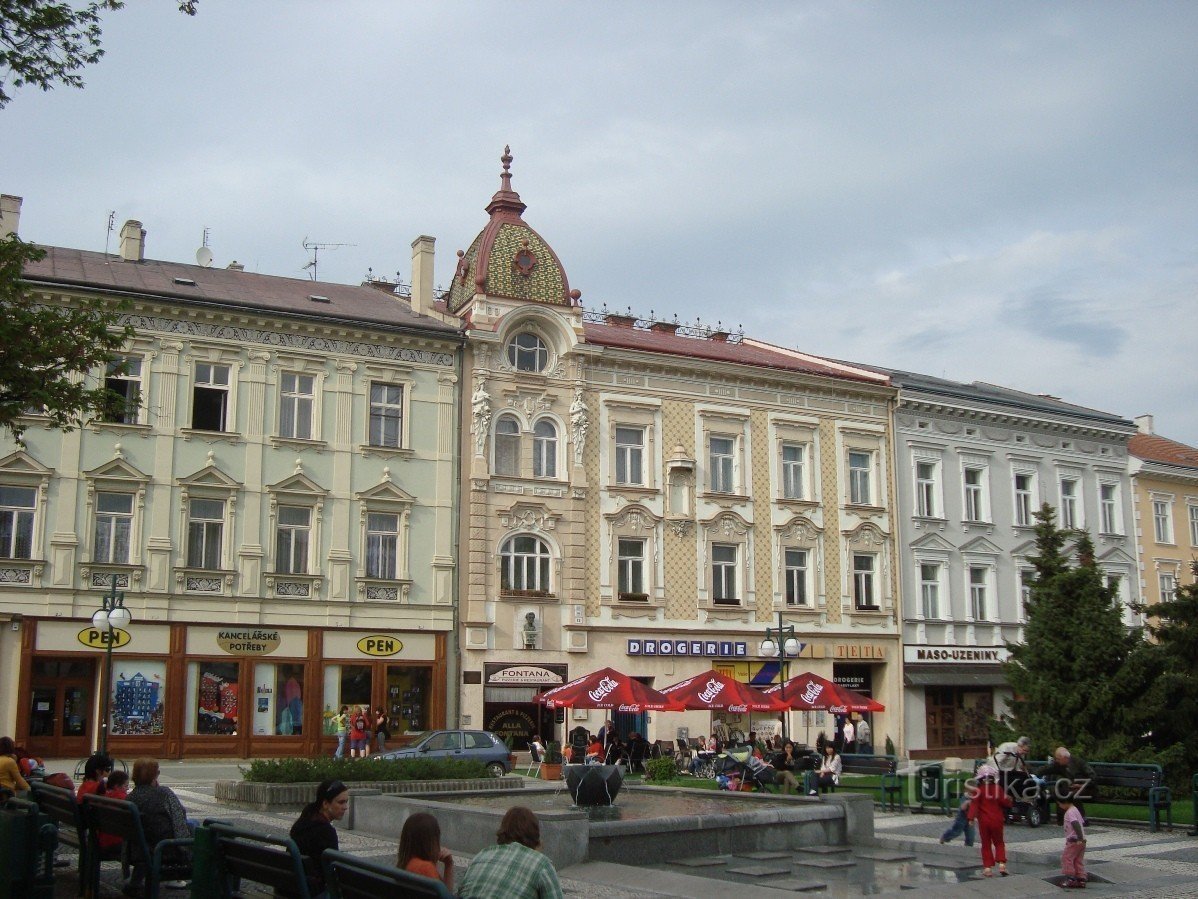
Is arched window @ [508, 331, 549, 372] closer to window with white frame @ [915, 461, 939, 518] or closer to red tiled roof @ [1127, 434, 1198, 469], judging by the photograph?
window with white frame @ [915, 461, 939, 518]

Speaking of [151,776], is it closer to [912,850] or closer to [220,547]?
[912,850]

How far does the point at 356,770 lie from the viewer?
22.2m

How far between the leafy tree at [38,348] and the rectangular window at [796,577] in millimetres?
28385

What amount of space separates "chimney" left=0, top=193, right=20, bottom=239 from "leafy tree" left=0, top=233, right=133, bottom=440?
20.0m

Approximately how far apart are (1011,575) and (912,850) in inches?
1192

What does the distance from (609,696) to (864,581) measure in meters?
15.7

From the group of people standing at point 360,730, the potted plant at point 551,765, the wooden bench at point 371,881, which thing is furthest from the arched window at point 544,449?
Answer: the wooden bench at point 371,881

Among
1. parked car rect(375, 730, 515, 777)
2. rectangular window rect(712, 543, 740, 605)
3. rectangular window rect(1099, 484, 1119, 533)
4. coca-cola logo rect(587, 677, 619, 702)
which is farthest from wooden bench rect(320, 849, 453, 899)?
rectangular window rect(1099, 484, 1119, 533)

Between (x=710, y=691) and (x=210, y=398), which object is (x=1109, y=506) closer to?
(x=710, y=691)

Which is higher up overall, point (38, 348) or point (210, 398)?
point (210, 398)

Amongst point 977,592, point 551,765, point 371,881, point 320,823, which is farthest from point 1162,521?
point 371,881

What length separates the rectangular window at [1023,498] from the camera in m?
46.0

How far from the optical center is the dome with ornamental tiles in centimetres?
3759

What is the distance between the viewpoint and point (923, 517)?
43375mm
